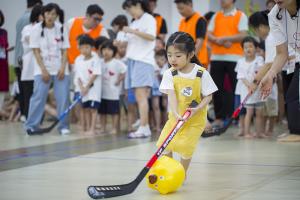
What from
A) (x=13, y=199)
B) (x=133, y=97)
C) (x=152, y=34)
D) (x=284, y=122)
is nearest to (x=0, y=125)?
(x=133, y=97)

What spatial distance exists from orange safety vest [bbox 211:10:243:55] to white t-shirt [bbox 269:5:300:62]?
5.24 meters

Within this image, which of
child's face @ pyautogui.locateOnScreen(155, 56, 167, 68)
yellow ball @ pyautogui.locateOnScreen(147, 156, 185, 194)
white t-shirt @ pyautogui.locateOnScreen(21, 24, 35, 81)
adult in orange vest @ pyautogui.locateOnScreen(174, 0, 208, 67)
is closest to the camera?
yellow ball @ pyautogui.locateOnScreen(147, 156, 185, 194)

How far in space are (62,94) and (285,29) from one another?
530 centimetres

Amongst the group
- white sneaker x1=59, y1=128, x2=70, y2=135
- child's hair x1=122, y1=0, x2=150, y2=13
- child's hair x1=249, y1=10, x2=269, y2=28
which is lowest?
white sneaker x1=59, y1=128, x2=70, y2=135

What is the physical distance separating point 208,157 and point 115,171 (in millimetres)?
1499

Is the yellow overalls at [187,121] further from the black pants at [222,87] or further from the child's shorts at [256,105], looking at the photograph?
the black pants at [222,87]

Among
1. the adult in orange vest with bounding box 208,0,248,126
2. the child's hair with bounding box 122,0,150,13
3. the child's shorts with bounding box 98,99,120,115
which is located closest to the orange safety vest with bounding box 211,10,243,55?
the adult in orange vest with bounding box 208,0,248,126

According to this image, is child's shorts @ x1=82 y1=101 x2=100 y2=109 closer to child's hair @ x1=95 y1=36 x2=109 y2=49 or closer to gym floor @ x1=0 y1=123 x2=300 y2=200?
gym floor @ x1=0 y1=123 x2=300 y2=200

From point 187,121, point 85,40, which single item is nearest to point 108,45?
point 85,40

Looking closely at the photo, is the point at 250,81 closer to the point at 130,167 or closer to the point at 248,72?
→ the point at 248,72

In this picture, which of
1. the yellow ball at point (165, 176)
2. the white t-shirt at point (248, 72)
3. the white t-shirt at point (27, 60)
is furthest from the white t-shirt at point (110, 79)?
the yellow ball at point (165, 176)

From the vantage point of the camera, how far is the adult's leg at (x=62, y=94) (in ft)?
35.7

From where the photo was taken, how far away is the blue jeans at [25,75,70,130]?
10.7m

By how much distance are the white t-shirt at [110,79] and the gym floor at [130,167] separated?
3.09ft
